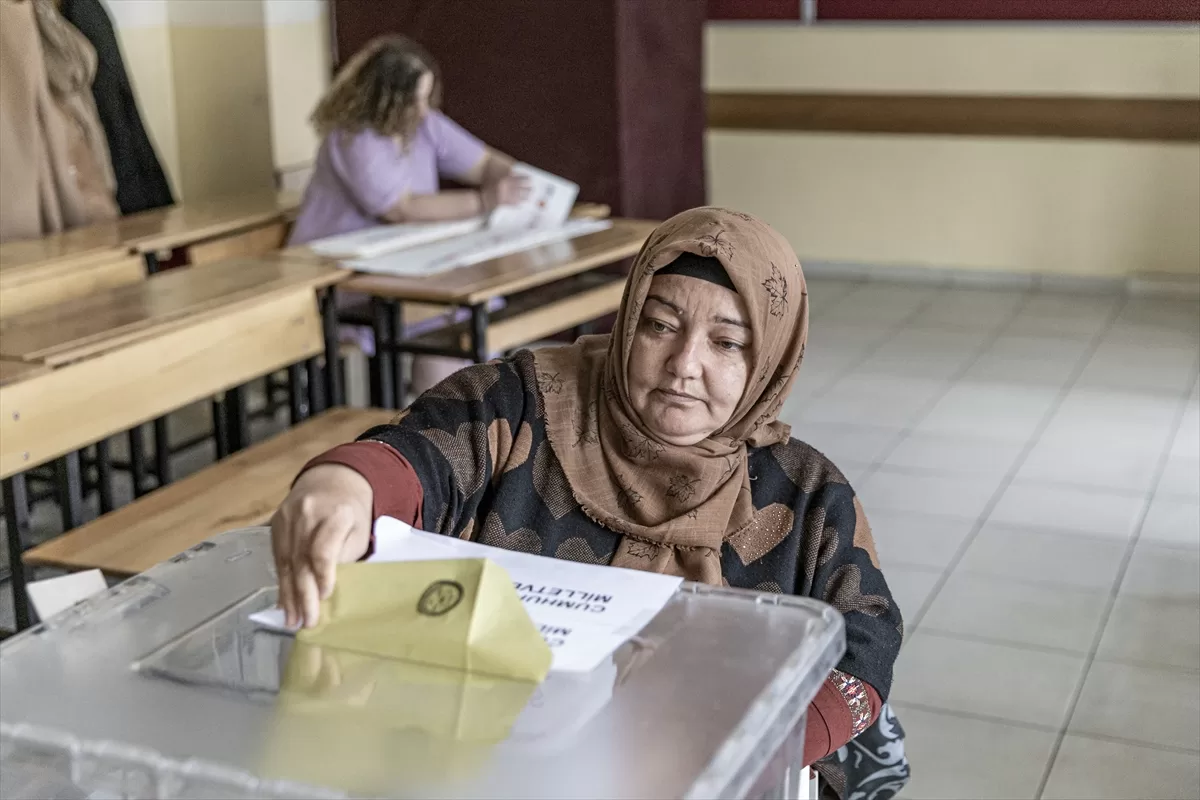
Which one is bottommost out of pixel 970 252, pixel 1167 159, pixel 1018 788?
pixel 1018 788

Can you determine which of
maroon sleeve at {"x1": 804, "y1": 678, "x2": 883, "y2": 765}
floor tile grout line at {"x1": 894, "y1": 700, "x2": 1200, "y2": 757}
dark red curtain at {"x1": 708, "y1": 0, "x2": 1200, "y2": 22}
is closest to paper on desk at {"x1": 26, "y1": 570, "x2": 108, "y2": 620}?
maroon sleeve at {"x1": 804, "y1": 678, "x2": 883, "y2": 765}

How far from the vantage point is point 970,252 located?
6.49 m

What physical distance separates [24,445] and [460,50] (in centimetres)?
306

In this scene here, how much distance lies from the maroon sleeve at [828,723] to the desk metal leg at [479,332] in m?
2.11

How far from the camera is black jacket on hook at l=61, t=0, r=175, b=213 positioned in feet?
14.0

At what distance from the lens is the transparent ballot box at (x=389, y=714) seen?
845mm

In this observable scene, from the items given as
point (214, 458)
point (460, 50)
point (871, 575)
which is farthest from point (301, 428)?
point (460, 50)

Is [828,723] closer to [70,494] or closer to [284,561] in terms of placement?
[284,561]

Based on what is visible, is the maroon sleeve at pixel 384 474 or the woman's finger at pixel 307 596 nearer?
the woman's finger at pixel 307 596

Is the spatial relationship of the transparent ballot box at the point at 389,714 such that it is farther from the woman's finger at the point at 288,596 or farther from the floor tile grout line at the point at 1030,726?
the floor tile grout line at the point at 1030,726

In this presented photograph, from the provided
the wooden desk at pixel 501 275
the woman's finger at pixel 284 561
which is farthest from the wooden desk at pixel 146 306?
the woman's finger at pixel 284 561

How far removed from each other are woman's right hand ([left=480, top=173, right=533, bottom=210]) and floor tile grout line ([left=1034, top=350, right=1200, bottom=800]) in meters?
1.90

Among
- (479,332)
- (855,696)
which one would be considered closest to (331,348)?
(479,332)

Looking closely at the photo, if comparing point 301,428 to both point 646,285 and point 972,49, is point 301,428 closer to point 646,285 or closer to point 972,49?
point 646,285
